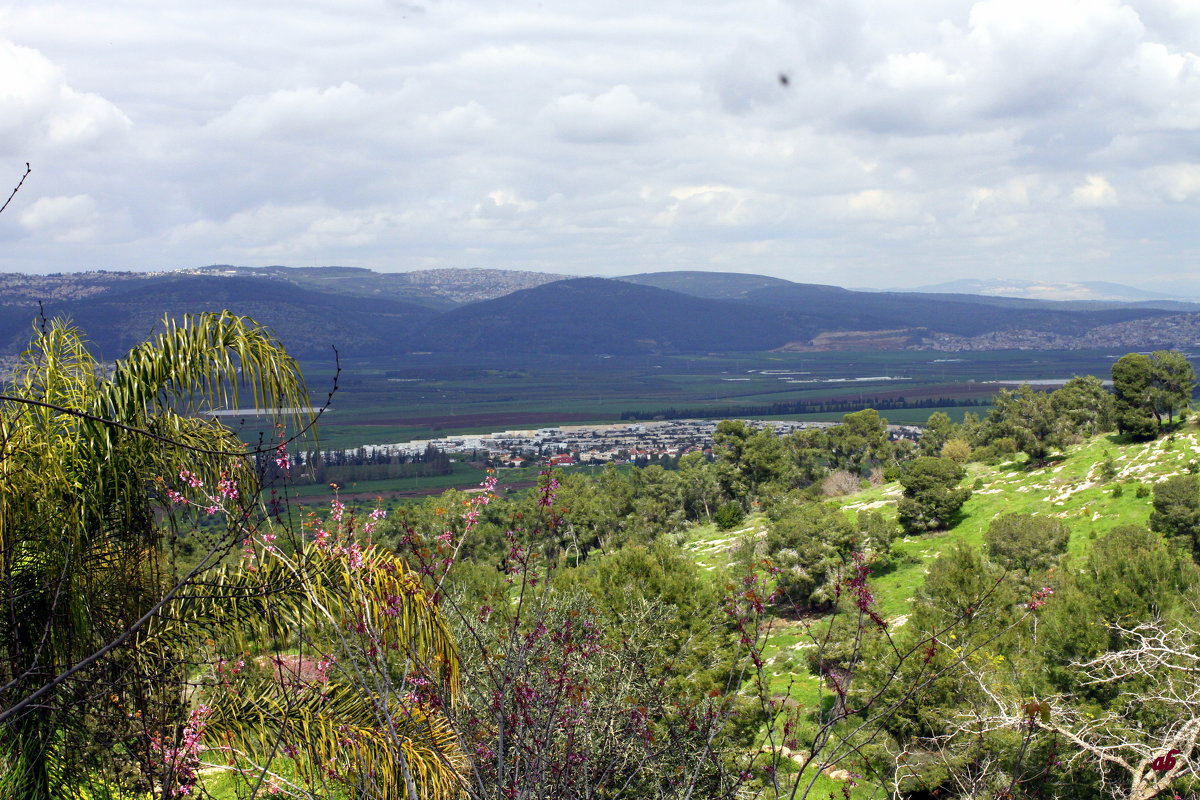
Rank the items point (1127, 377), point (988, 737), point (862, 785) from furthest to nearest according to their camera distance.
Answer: point (1127, 377) < point (862, 785) < point (988, 737)

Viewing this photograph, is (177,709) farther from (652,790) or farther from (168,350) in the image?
(652,790)

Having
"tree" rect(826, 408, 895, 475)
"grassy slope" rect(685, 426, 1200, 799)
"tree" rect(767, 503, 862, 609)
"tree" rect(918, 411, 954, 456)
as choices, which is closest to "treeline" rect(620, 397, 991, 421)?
"tree" rect(918, 411, 954, 456)

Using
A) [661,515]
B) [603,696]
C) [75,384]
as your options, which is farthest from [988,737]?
[661,515]

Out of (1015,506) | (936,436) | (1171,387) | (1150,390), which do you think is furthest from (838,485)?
(1171,387)

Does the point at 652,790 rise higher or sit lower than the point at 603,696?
lower

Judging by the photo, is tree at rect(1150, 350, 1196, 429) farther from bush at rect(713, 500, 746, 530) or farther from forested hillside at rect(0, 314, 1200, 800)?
bush at rect(713, 500, 746, 530)

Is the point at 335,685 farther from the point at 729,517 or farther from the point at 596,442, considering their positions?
the point at 596,442
